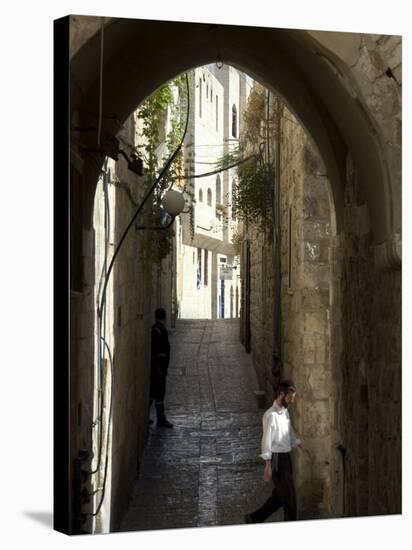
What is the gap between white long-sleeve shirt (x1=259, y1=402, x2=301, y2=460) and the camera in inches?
215

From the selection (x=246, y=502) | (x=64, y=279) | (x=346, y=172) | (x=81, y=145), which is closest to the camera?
(x=64, y=279)

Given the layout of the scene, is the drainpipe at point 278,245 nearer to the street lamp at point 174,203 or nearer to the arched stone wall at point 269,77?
the arched stone wall at point 269,77

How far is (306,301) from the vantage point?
20.5 feet

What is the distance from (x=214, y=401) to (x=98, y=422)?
0.62 metres

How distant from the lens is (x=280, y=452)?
547 cm

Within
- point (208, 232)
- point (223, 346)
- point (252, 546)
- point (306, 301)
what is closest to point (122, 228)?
point (208, 232)

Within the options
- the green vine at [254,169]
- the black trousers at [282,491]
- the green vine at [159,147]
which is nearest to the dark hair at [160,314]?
the green vine at [159,147]

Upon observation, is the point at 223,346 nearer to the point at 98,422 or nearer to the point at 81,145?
the point at 98,422

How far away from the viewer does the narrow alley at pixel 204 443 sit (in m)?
5.32

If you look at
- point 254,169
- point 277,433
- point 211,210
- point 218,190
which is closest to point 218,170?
point 218,190

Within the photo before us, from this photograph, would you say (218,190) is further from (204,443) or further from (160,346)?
(204,443)

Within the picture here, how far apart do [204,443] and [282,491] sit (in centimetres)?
46

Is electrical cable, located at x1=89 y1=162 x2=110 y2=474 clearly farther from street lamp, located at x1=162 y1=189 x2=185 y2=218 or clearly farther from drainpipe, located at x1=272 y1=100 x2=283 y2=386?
drainpipe, located at x1=272 y1=100 x2=283 y2=386

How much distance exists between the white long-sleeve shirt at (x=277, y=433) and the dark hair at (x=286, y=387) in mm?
93
